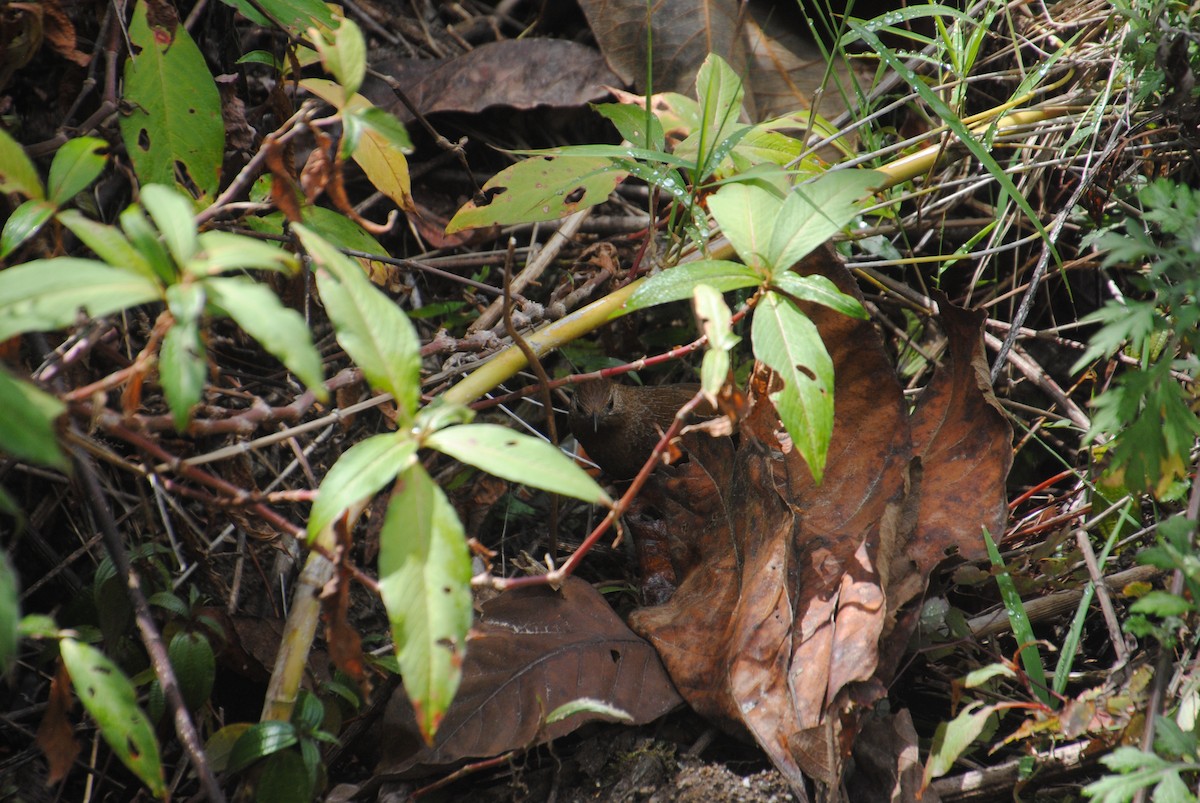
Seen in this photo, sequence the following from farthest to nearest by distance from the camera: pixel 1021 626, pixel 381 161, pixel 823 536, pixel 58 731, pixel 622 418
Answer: pixel 381 161, pixel 622 418, pixel 823 536, pixel 1021 626, pixel 58 731

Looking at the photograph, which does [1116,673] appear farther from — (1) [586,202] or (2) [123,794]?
(2) [123,794]

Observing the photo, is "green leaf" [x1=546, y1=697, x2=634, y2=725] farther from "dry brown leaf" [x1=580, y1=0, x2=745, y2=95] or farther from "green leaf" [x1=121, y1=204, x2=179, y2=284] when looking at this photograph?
"dry brown leaf" [x1=580, y1=0, x2=745, y2=95]

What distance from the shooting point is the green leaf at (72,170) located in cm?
131

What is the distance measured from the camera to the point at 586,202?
1883 millimetres

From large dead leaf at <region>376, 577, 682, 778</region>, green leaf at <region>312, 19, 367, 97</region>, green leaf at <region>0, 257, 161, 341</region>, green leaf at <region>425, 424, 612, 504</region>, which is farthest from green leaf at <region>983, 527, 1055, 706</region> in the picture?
green leaf at <region>0, 257, 161, 341</region>

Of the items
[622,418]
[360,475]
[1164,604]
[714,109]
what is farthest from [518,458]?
[714,109]

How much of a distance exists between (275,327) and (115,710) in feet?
2.00

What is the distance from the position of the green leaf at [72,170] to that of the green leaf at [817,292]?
3.49 feet

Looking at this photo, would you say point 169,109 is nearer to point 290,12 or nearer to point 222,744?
point 290,12

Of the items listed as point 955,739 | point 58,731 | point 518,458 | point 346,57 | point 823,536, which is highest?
point 346,57

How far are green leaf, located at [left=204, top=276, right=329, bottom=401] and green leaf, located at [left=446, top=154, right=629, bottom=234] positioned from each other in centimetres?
96

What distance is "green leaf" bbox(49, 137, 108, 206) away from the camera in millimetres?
1309

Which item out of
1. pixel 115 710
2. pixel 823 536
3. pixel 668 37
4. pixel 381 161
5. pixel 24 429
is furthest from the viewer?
pixel 668 37

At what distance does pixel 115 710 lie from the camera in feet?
3.84
